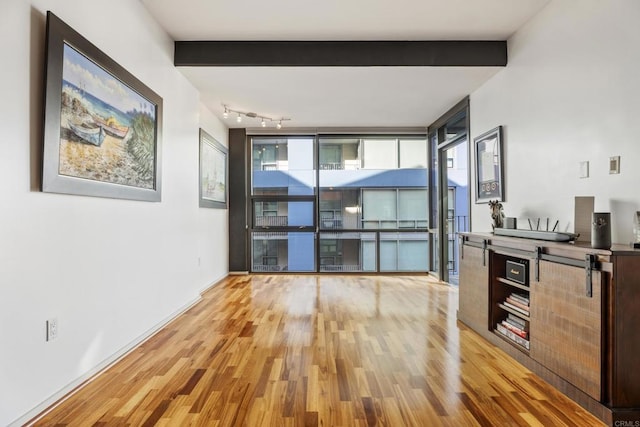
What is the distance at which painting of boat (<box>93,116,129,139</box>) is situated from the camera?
7.91ft

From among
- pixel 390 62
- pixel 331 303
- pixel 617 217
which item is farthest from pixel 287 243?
pixel 617 217

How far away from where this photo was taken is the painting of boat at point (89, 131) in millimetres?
2174

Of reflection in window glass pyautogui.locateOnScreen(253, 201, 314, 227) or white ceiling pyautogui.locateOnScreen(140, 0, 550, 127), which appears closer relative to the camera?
white ceiling pyautogui.locateOnScreen(140, 0, 550, 127)

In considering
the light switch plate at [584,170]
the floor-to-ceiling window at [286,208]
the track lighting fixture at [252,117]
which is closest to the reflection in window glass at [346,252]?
the floor-to-ceiling window at [286,208]

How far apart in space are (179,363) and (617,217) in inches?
120

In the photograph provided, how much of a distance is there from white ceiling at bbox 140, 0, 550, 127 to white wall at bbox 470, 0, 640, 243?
13.6 inches

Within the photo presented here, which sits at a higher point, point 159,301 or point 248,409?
point 159,301

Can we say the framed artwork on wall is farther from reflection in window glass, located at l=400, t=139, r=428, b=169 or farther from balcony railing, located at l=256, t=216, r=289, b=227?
balcony railing, located at l=256, t=216, r=289, b=227

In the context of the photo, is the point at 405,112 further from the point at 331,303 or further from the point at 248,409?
the point at 248,409

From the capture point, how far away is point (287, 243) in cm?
664

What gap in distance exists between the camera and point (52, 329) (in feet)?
6.54

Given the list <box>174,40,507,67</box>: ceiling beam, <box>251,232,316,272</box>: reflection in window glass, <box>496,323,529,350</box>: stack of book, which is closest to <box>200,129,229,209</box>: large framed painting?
<box>251,232,316,272</box>: reflection in window glass

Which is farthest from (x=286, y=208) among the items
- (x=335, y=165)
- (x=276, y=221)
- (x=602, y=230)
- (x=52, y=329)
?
(x=602, y=230)

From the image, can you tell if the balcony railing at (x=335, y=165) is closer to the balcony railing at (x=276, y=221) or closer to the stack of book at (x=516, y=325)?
the balcony railing at (x=276, y=221)
